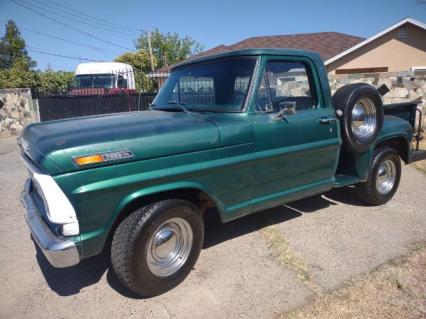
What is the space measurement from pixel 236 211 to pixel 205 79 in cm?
144

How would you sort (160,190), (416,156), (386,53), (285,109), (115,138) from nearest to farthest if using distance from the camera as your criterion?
(115,138) → (160,190) → (285,109) → (416,156) → (386,53)

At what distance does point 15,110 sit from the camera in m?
12.1

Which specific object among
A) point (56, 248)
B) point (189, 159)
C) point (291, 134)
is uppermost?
point (291, 134)

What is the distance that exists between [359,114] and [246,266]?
231 cm

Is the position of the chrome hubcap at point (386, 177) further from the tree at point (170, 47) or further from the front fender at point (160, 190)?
the tree at point (170, 47)

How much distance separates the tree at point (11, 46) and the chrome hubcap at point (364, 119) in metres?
40.8

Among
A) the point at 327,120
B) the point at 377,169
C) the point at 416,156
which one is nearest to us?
the point at 327,120

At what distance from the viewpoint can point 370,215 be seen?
4555 millimetres

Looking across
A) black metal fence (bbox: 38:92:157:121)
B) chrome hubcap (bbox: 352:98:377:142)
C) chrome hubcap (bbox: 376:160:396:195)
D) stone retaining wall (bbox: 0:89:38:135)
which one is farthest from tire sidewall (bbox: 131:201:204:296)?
stone retaining wall (bbox: 0:89:38:135)

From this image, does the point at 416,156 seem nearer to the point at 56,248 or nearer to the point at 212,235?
the point at 212,235

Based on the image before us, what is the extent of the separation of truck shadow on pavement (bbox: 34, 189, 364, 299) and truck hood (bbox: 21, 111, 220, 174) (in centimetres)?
124

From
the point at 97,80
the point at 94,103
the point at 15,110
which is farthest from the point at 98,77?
the point at 94,103

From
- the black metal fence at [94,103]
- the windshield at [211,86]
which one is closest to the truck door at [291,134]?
the windshield at [211,86]

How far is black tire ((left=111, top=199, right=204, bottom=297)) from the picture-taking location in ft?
8.69
